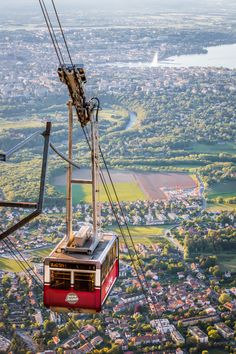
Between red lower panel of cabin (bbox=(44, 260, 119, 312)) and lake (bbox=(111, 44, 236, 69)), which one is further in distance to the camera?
lake (bbox=(111, 44, 236, 69))

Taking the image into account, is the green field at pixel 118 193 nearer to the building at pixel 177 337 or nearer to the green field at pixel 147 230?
the green field at pixel 147 230

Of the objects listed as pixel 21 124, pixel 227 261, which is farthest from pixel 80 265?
pixel 21 124

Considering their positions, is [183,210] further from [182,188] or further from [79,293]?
[79,293]

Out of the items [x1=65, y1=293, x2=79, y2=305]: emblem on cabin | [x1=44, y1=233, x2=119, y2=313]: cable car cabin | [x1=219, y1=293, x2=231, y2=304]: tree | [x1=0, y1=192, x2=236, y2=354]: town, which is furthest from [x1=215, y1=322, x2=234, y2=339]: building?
[x1=65, y1=293, x2=79, y2=305]: emblem on cabin

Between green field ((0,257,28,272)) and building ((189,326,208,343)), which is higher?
building ((189,326,208,343))

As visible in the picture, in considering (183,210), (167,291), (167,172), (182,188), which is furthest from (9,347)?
(167,172)

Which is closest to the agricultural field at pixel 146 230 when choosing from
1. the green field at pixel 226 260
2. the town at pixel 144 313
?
the town at pixel 144 313

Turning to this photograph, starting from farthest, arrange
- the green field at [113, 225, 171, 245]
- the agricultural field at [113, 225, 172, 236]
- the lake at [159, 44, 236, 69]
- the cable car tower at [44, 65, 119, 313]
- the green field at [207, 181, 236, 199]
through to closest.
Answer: the lake at [159, 44, 236, 69], the green field at [207, 181, 236, 199], the agricultural field at [113, 225, 172, 236], the green field at [113, 225, 171, 245], the cable car tower at [44, 65, 119, 313]

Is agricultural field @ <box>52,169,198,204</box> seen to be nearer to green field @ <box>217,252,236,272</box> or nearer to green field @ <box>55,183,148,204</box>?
green field @ <box>55,183,148,204</box>
